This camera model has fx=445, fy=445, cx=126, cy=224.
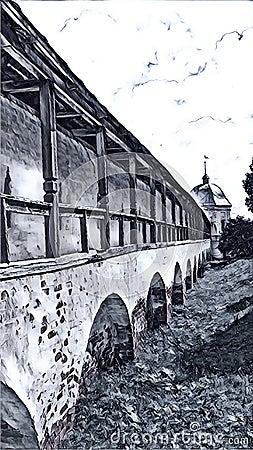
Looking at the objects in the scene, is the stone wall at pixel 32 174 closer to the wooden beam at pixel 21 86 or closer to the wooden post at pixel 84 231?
the wooden beam at pixel 21 86

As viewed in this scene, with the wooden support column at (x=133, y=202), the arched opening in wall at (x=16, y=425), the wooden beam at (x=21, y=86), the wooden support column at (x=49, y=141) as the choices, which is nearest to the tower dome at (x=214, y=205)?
the wooden support column at (x=133, y=202)

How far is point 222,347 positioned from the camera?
8391 millimetres

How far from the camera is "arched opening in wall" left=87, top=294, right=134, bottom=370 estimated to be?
671cm

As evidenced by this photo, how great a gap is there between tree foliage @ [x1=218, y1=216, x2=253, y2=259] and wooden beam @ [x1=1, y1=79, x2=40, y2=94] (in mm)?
12124

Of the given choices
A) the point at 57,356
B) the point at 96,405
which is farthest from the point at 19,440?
the point at 96,405

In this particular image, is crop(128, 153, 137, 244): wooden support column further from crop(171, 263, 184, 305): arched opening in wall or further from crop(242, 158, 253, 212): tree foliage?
crop(242, 158, 253, 212): tree foliage

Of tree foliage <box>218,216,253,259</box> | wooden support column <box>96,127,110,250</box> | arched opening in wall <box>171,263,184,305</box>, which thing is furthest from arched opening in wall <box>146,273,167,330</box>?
tree foliage <box>218,216,253,259</box>

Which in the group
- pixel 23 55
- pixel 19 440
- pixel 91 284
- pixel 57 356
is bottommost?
pixel 19 440

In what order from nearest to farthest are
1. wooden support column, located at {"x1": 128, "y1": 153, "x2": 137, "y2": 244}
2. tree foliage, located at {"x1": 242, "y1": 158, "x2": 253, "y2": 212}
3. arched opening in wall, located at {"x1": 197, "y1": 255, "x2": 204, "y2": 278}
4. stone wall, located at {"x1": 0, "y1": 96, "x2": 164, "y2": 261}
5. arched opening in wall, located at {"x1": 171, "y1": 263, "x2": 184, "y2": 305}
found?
stone wall, located at {"x1": 0, "y1": 96, "x2": 164, "y2": 261} < wooden support column, located at {"x1": 128, "y1": 153, "x2": 137, "y2": 244} < arched opening in wall, located at {"x1": 171, "y1": 263, "x2": 184, "y2": 305} < tree foliage, located at {"x1": 242, "y1": 158, "x2": 253, "y2": 212} < arched opening in wall, located at {"x1": 197, "y1": 255, "x2": 204, "y2": 278}

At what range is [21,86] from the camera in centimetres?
501

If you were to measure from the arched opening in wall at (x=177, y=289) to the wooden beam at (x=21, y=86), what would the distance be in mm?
8950

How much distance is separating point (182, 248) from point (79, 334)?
985cm

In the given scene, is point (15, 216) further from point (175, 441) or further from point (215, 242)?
point (215, 242)

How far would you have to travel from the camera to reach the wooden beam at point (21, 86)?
4.81 meters
